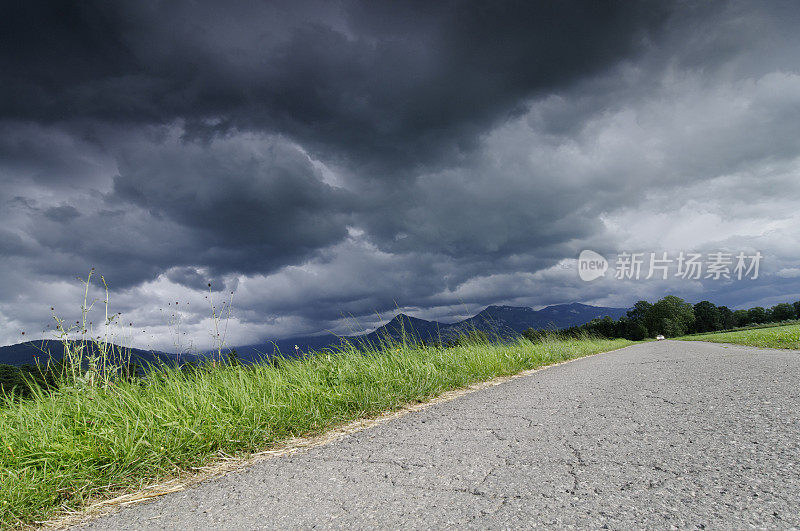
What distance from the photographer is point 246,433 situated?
3086mm

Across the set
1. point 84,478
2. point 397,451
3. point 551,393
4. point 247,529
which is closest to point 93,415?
point 84,478

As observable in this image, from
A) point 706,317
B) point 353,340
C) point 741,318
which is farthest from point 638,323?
point 353,340

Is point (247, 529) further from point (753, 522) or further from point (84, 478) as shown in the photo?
point (753, 522)

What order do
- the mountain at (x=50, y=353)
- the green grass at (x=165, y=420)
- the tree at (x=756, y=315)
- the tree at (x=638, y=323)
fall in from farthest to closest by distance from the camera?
the tree at (x=756, y=315), the tree at (x=638, y=323), the mountain at (x=50, y=353), the green grass at (x=165, y=420)

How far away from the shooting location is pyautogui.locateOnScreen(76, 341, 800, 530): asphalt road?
169 centimetres

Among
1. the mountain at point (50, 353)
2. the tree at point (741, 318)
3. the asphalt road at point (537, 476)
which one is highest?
the mountain at point (50, 353)

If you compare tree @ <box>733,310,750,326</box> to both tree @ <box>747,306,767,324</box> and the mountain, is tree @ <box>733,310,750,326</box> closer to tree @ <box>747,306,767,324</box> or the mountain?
tree @ <box>747,306,767,324</box>

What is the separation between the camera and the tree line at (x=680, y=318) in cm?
7250

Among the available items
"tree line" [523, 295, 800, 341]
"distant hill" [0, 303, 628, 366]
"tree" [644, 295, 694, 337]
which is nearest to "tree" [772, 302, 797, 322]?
"tree line" [523, 295, 800, 341]

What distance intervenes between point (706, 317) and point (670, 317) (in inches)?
610

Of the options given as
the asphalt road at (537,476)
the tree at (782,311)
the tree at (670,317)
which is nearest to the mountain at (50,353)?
the asphalt road at (537,476)

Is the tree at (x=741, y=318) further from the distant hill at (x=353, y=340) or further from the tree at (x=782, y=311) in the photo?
the distant hill at (x=353, y=340)

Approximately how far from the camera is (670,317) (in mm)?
75750

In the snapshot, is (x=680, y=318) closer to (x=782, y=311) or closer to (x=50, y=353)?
(x=782, y=311)
